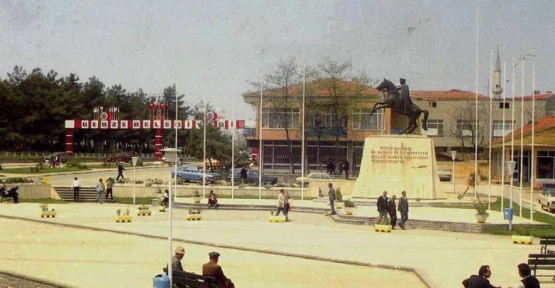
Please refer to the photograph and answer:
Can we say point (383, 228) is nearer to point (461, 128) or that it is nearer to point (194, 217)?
point (194, 217)

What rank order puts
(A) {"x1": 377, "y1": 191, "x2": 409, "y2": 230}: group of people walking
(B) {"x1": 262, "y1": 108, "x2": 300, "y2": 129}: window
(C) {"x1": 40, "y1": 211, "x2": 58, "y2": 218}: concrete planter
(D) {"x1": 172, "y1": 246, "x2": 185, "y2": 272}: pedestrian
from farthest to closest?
1. (B) {"x1": 262, "y1": 108, "x2": 300, "y2": 129}: window
2. (C) {"x1": 40, "y1": 211, "x2": 58, "y2": 218}: concrete planter
3. (A) {"x1": 377, "y1": 191, "x2": 409, "y2": 230}: group of people walking
4. (D) {"x1": 172, "y1": 246, "x2": 185, "y2": 272}: pedestrian

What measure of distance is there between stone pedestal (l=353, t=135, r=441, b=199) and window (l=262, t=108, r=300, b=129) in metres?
26.0

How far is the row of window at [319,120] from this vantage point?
66688 mm

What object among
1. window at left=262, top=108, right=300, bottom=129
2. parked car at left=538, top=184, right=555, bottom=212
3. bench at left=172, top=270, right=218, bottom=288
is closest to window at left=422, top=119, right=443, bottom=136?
window at left=262, top=108, right=300, bottom=129

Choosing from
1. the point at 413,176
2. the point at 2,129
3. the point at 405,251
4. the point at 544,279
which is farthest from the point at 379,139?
the point at 2,129

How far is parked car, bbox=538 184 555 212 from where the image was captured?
1506 inches

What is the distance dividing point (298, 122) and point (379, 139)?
26422mm

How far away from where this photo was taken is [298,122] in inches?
2633

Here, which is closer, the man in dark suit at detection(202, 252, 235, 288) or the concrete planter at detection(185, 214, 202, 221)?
the man in dark suit at detection(202, 252, 235, 288)

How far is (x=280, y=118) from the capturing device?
2638 inches

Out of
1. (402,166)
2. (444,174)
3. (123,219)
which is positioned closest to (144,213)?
(123,219)

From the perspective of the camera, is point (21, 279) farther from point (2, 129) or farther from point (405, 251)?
point (2, 129)

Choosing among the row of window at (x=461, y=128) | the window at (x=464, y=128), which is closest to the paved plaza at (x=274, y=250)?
the window at (x=464, y=128)

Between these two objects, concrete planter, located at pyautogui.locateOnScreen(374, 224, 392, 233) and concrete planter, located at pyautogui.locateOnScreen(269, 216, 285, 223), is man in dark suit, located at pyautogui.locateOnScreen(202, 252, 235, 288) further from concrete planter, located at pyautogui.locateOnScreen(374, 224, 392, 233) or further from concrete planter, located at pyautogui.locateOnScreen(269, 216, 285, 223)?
concrete planter, located at pyautogui.locateOnScreen(269, 216, 285, 223)
